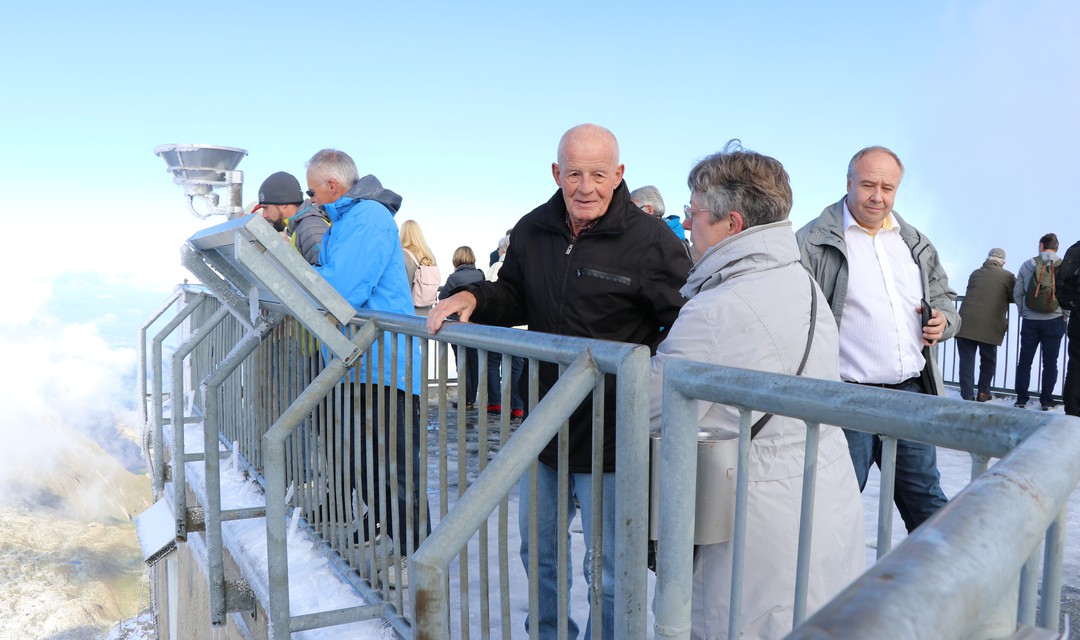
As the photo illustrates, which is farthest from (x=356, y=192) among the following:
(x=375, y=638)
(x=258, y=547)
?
(x=375, y=638)

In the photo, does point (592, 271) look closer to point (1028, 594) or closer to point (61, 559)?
point (1028, 594)

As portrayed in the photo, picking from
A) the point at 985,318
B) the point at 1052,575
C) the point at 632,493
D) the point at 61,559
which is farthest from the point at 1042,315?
the point at 61,559

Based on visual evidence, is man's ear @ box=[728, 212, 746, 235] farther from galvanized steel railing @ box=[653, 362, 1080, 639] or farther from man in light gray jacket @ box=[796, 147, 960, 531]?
man in light gray jacket @ box=[796, 147, 960, 531]

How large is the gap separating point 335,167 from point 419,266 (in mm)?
3375

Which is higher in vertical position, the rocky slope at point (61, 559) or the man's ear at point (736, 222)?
the man's ear at point (736, 222)

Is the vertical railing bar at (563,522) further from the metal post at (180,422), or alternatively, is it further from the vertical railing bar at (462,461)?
the metal post at (180,422)

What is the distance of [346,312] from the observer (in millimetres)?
2895

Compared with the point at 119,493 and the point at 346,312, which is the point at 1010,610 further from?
the point at 119,493

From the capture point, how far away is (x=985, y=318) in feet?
31.5

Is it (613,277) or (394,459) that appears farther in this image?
(394,459)

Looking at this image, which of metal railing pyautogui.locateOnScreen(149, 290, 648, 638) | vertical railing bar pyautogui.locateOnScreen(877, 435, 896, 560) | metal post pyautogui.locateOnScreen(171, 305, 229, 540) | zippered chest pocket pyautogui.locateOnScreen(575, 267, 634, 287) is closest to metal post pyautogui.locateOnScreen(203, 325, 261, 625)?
metal railing pyautogui.locateOnScreen(149, 290, 648, 638)

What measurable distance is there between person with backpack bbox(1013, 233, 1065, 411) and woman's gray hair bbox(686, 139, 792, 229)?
8109mm

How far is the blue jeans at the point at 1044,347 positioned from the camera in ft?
29.4

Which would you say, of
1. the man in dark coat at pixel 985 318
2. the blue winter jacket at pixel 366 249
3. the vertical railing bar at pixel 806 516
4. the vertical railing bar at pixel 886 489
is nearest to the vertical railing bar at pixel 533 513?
the vertical railing bar at pixel 806 516
